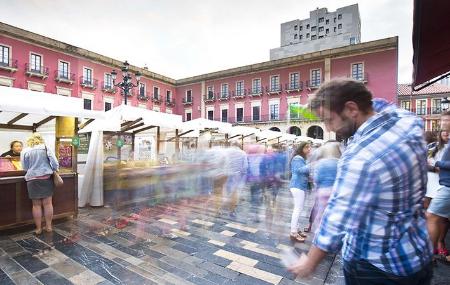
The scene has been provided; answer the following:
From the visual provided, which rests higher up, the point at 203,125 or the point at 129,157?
the point at 203,125

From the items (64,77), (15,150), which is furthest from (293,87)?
(15,150)

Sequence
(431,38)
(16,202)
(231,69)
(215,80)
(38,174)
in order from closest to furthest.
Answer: (431,38)
(38,174)
(16,202)
(231,69)
(215,80)

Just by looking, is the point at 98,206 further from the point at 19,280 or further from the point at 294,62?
the point at 294,62

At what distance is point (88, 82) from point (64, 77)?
2048 mm

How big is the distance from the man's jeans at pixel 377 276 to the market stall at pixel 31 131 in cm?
480

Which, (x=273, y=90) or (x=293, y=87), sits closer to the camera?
(x=293, y=87)

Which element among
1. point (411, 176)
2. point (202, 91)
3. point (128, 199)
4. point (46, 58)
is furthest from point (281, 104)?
point (411, 176)

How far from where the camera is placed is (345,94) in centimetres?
113

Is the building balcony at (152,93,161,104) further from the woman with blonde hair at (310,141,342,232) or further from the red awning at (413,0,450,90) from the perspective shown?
the woman with blonde hair at (310,141,342,232)

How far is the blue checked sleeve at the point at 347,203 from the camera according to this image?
0.97m

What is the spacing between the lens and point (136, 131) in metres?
8.47

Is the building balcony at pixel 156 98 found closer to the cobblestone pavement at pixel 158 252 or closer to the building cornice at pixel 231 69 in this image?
the building cornice at pixel 231 69

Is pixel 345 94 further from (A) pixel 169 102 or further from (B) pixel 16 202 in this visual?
(A) pixel 169 102

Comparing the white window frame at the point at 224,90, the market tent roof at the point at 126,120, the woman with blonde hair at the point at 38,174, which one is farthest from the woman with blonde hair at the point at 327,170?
the white window frame at the point at 224,90
